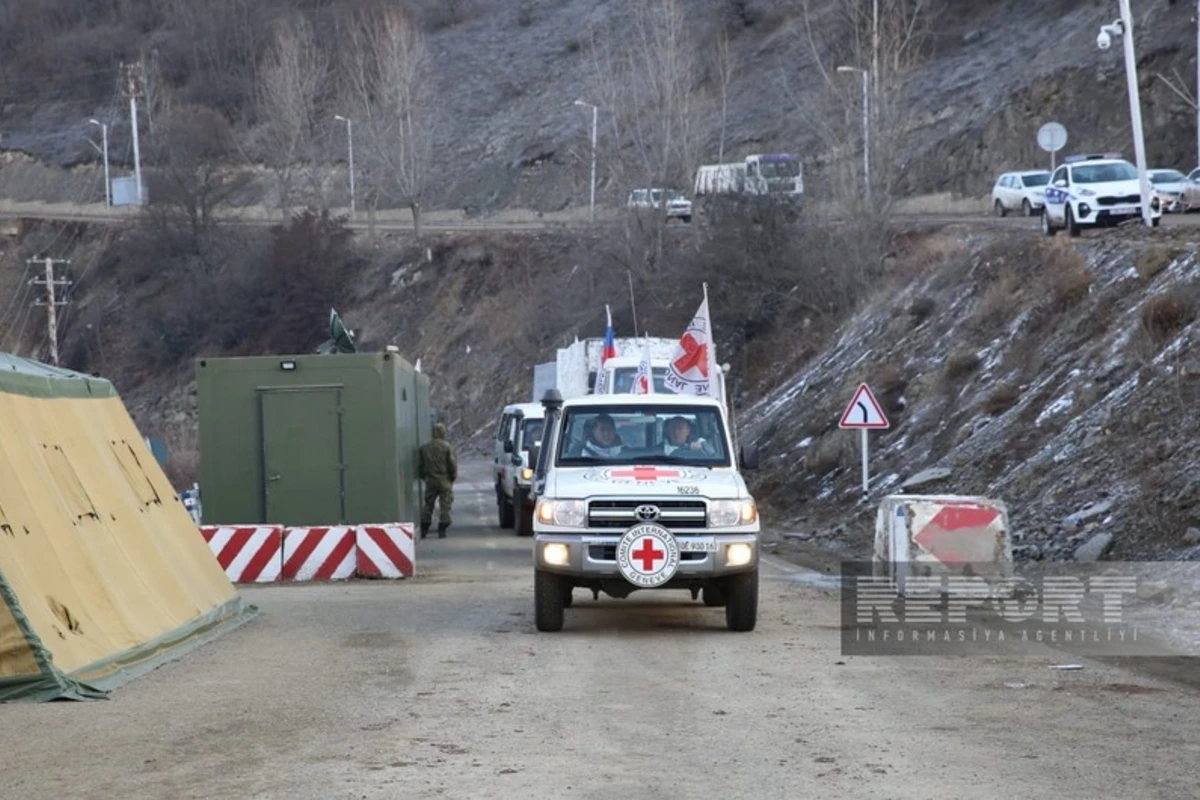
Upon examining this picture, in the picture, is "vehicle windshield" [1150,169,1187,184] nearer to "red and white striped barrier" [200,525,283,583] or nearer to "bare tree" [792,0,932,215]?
"bare tree" [792,0,932,215]

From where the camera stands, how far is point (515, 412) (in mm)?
35250

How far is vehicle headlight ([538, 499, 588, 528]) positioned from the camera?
52.6ft

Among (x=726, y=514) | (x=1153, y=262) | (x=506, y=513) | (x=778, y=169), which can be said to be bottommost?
(x=506, y=513)

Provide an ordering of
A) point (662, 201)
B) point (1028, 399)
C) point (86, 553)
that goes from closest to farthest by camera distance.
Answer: point (86, 553)
point (1028, 399)
point (662, 201)

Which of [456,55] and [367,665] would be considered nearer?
[367,665]

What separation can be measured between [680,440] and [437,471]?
14.0 m

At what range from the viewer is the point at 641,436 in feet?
57.0

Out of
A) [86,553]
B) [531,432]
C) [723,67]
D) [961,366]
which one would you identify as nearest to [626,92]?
[723,67]

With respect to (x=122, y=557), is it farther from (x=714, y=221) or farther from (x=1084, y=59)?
(x=1084, y=59)

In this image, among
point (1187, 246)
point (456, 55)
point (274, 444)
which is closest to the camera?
point (274, 444)

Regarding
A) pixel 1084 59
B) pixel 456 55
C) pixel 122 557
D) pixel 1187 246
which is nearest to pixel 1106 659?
pixel 122 557

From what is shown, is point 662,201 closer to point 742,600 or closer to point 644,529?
point 742,600

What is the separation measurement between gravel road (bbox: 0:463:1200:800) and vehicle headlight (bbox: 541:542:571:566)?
665mm

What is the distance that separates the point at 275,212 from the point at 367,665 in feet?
325
